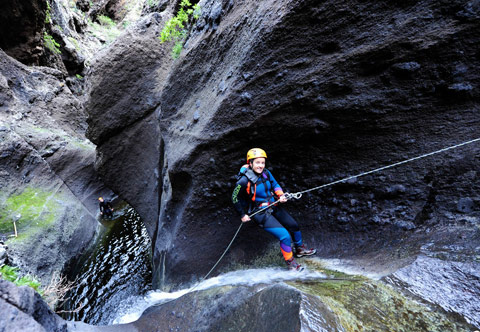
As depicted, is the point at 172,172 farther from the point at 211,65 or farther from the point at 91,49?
the point at 91,49

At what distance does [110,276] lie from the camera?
29.2ft

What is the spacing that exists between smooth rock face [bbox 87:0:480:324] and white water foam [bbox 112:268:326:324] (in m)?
0.42

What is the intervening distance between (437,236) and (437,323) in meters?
1.40

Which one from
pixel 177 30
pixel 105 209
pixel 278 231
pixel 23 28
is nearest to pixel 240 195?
pixel 278 231

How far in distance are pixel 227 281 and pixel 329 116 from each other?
3.84m

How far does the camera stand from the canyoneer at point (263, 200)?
434 centimetres

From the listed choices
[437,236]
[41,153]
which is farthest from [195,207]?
[41,153]

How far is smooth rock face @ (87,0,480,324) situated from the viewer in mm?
3537

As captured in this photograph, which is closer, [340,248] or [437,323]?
[437,323]

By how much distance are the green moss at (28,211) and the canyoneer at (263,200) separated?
8.11 metres

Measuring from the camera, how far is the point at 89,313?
735cm

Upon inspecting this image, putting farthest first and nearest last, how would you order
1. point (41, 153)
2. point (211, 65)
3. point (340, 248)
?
point (41, 153) < point (211, 65) < point (340, 248)

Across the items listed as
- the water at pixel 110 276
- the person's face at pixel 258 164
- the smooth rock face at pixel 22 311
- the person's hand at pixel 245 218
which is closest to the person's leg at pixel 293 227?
the person's hand at pixel 245 218

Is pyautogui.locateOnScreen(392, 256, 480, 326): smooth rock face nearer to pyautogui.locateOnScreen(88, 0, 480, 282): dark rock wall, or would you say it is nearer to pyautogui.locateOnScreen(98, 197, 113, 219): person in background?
pyautogui.locateOnScreen(88, 0, 480, 282): dark rock wall
